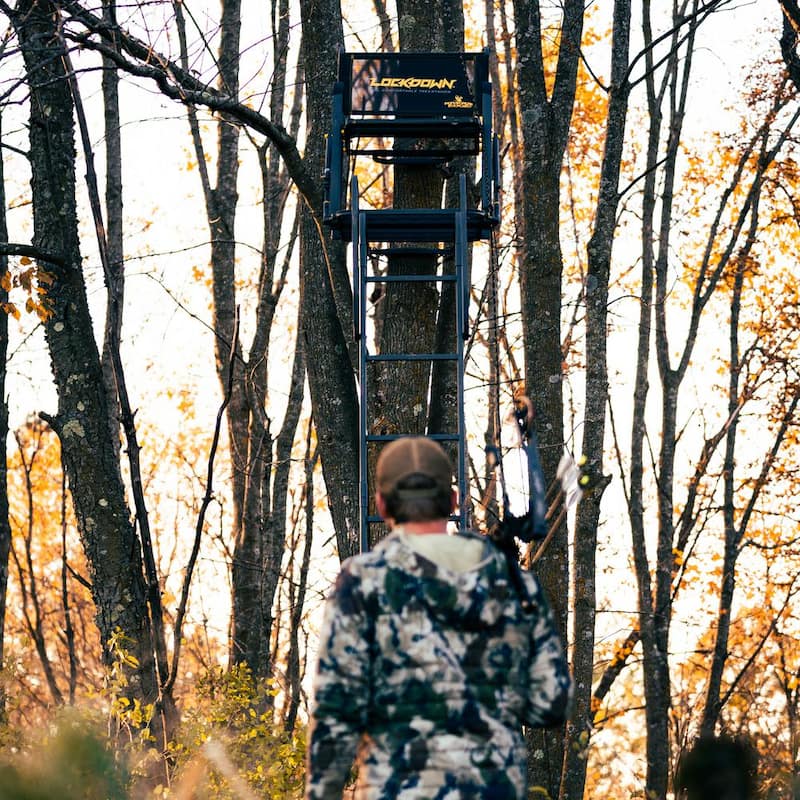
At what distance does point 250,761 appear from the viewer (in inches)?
314

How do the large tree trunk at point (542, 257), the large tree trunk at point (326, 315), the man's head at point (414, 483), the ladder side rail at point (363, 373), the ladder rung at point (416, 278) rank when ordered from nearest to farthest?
the man's head at point (414, 483)
the ladder side rail at point (363, 373)
the ladder rung at point (416, 278)
the large tree trunk at point (326, 315)
the large tree trunk at point (542, 257)

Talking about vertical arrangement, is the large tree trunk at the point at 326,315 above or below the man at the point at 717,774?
above

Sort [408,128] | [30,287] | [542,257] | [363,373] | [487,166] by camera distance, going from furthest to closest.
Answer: [542,257] < [30,287] < [408,128] < [487,166] < [363,373]

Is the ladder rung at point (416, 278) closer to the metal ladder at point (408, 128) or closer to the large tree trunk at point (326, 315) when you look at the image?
the metal ladder at point (408, 128)

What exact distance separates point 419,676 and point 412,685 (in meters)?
0.03

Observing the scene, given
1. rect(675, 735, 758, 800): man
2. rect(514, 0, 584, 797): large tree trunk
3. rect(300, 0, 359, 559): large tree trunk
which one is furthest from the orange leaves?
rect(675, 735, 758, 800): man

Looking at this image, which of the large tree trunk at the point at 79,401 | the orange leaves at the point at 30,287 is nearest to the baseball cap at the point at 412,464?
the orange leaves at the point at 30,287

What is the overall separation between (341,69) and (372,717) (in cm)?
542

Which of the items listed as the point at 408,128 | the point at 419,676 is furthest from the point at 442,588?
the point at 408,128

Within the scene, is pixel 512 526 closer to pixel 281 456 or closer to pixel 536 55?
pixel 536 55

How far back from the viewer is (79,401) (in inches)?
345

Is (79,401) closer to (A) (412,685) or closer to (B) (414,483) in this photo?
(B) (414,483)

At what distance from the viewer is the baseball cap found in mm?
3248

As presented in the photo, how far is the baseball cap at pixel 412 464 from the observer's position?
325 centimetres
